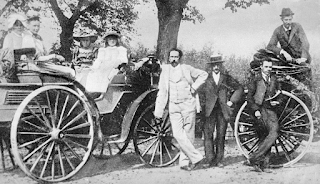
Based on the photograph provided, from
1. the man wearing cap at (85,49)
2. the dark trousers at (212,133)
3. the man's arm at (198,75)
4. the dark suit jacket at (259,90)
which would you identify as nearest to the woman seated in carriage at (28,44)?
the man wearing cap at (85,49)

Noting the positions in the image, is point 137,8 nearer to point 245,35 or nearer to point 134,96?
point 134,96

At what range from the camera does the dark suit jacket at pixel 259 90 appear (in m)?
4.52

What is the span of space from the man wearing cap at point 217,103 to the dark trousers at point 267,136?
400 millimetres

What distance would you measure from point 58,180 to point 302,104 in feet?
9.85

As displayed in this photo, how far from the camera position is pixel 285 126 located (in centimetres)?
469

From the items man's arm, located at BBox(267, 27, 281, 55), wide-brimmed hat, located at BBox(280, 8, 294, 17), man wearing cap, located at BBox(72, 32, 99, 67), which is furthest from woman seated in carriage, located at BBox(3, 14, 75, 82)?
wide-brimmed hat, located at BBox(280, 8, 294, 17)

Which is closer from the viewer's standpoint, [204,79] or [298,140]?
[204,79]

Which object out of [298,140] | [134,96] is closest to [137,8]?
[134,96]

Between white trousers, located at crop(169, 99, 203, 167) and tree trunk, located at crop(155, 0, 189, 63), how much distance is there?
2.23 ft

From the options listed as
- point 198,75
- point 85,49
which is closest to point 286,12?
point 198,75

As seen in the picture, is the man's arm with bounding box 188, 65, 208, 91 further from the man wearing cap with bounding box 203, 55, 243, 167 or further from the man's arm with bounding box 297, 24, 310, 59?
the man's arm with bounding box 297, 24, 310, 59

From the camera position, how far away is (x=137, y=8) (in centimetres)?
466

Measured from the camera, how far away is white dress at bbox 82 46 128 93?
434cm

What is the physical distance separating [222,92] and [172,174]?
121cm
